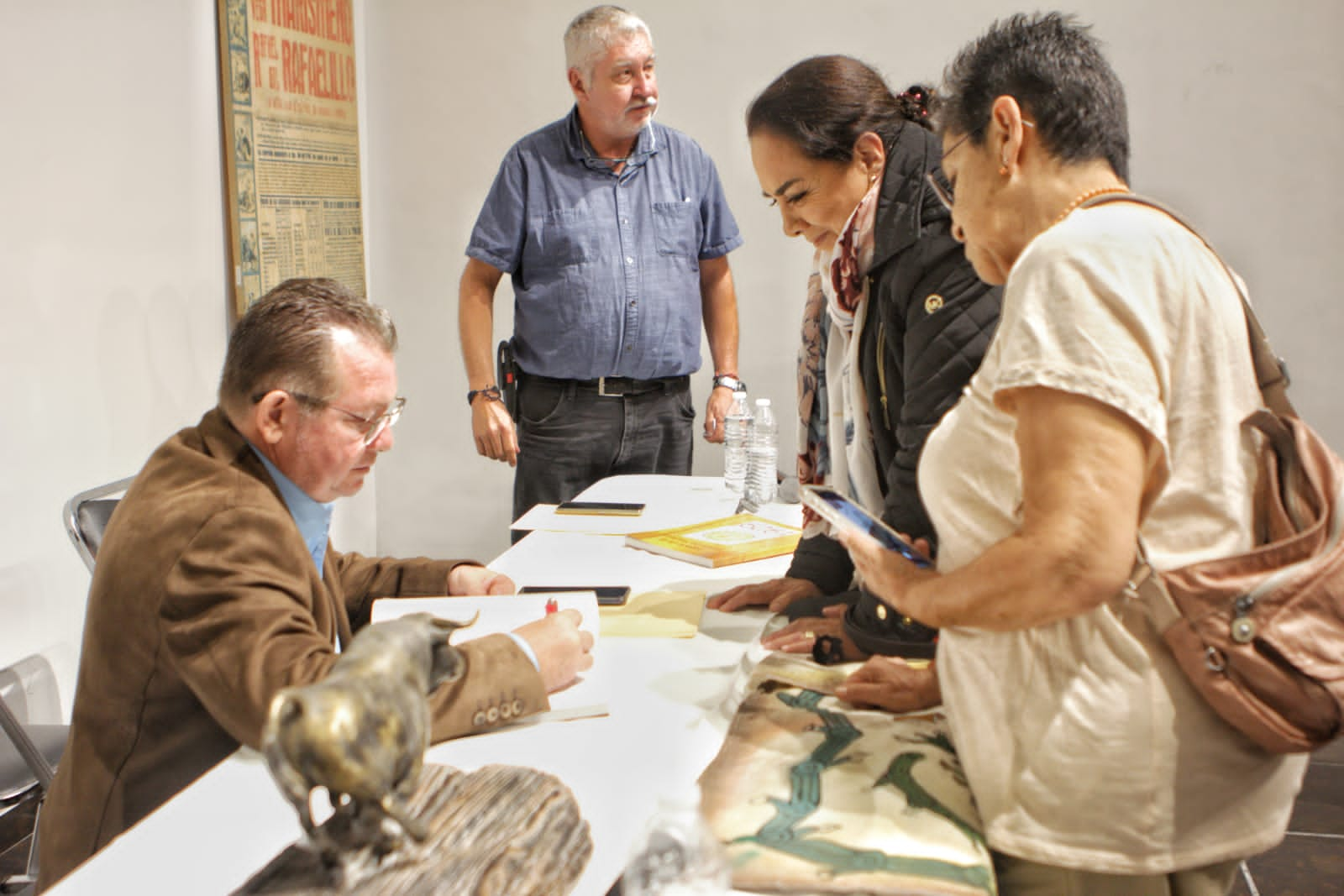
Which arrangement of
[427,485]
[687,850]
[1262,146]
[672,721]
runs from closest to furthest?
[687,850], [672,721], [1262,146], [427,485]

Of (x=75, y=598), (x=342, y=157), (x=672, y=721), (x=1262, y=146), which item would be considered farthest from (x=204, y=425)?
(x=1262, y=146)

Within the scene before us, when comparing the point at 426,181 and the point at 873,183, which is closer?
the point at 873,183

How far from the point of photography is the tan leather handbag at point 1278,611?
1.07 metres

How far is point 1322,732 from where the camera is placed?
1086 mm

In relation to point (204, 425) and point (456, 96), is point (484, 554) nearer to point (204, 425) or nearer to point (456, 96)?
point (456, 96)

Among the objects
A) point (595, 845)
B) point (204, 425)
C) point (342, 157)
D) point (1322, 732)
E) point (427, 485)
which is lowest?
point (427, 485)

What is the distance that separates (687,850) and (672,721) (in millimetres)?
525

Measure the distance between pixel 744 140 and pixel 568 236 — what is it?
1.45 meters

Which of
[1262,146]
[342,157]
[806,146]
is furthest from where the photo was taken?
[342,157]

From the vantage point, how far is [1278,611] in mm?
1067

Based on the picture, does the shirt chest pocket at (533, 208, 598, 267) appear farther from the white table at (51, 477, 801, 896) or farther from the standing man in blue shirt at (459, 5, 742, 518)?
the white table at (51, 477, 801, 896)

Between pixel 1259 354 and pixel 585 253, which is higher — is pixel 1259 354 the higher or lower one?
the lower one

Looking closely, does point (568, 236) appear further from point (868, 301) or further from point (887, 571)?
point (887, 571)

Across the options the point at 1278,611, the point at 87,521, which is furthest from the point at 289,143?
→ the point at 1278,611
